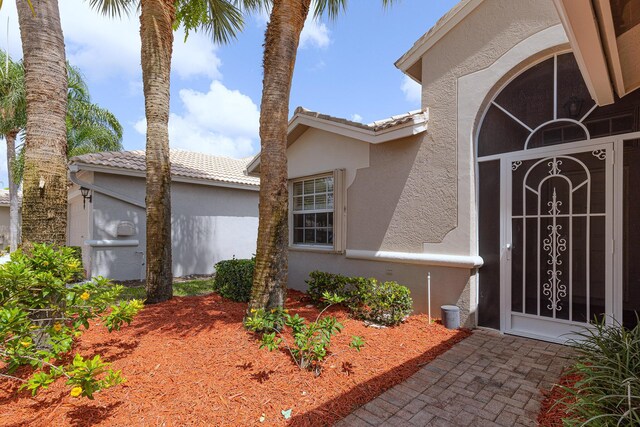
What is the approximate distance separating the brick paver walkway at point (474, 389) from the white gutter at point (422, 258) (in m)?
1.29

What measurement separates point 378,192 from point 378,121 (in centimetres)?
165

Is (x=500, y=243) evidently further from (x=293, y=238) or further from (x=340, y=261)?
(x=293, y=238)

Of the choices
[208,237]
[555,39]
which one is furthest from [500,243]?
[208,237]

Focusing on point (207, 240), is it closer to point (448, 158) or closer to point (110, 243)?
point (110, 243)

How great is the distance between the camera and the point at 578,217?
4547mm

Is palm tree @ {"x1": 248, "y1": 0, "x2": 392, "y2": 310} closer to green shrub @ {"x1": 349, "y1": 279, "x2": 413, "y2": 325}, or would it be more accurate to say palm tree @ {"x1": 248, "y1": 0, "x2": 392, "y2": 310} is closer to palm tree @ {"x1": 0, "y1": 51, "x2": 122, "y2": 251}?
green shrub @ {"x1": 349, "y1": 279, "x2": 413, "y2": 325}

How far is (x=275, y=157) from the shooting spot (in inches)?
181

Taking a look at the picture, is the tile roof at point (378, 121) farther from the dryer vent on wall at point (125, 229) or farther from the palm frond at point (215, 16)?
the dryer vent on wall at point (125, 229)

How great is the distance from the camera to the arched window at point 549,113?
14.1 feet

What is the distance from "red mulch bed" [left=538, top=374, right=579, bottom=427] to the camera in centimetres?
279

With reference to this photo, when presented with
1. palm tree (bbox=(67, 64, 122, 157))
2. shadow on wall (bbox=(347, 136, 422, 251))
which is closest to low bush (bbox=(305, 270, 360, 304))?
shadow on wall (bbox=(347, 136, 422, 251))

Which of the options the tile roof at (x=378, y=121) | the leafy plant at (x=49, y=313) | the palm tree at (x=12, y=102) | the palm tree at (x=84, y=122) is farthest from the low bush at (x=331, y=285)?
the palm tree at (x=84, y=122)

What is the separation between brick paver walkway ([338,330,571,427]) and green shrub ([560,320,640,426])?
1.35 ft

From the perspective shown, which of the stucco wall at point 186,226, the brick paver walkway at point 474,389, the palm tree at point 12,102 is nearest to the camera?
the brick paver walkway at point 474,389
